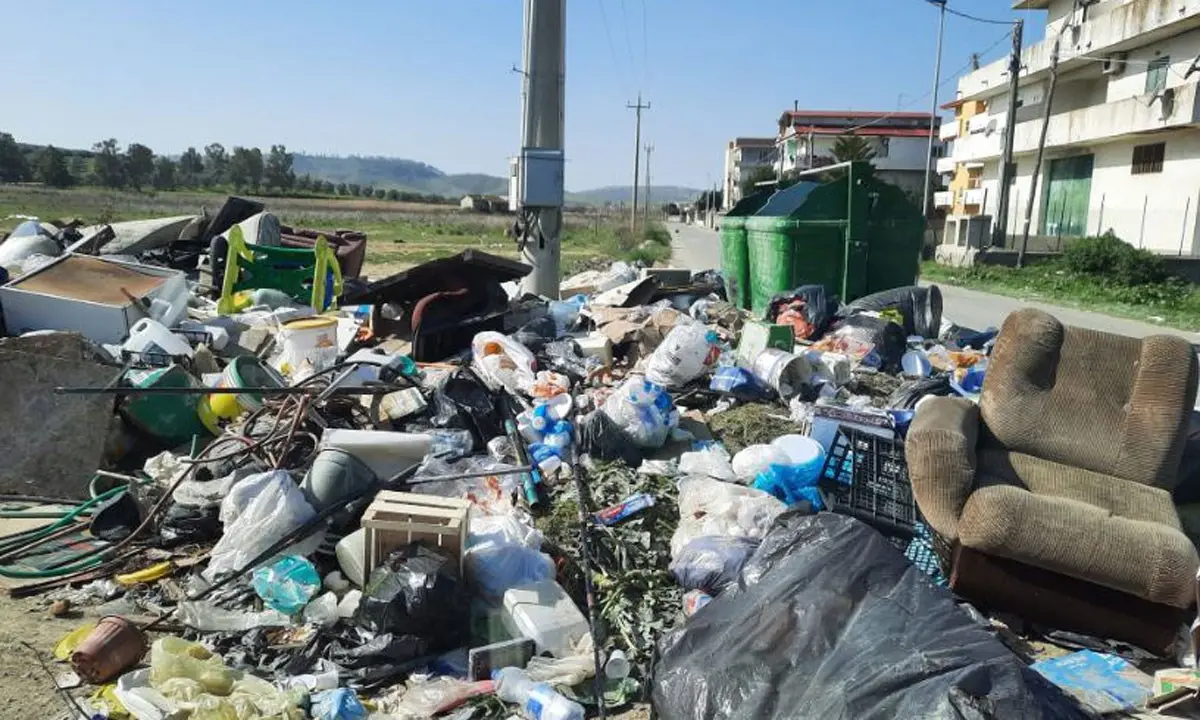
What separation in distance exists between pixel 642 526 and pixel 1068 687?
1831 mm

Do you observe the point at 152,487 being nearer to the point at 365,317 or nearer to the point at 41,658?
the point at 41,658

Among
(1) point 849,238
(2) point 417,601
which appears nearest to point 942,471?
(2) point 417,601

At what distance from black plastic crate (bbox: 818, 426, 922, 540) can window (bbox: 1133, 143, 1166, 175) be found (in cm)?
2504

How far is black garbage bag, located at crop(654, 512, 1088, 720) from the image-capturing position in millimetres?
2207

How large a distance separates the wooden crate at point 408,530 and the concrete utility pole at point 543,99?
6.70 metres

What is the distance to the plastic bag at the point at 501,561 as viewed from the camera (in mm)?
3402

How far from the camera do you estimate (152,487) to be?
169 inches

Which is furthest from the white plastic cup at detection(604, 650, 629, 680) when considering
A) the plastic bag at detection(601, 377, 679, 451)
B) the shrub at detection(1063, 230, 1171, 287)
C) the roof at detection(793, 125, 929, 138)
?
the roof at detection(793, 125, 929, 138)

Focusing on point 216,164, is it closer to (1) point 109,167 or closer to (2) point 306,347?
(1) point 109,167

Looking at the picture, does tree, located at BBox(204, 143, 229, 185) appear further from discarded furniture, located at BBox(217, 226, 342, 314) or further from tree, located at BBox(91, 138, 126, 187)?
discarded furniture, located at BBox(217, 226, 342, 314)

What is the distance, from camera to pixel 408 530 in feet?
10.9

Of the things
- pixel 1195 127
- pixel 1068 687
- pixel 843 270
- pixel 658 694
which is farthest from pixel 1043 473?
pixel 1195 127

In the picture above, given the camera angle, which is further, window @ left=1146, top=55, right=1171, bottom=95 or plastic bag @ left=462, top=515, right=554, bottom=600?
window @ left=1146, top=55, right=1171, bottom=95

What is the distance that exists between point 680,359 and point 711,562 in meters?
2.81
